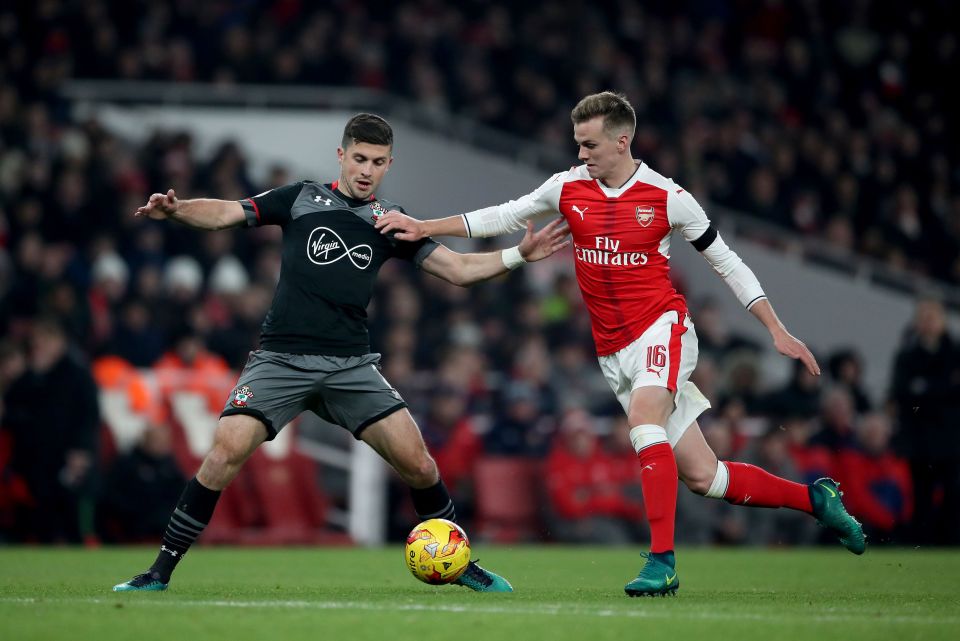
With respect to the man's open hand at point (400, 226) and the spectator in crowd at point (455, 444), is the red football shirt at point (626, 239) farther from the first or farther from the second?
the spectator in crowd at point (455, 444)

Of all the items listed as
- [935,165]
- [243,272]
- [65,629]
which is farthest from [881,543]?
[65,629]

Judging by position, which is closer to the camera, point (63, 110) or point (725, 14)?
point (63, 110)

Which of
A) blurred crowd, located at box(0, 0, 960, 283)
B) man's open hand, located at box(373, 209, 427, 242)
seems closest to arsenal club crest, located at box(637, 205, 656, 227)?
man's open hand, located at box(373, 209, 427, 242)

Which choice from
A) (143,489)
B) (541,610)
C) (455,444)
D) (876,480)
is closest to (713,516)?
(876,480)

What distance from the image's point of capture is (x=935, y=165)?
2388cm

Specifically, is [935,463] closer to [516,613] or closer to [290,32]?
[516,613]

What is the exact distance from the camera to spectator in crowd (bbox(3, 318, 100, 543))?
1447 cm

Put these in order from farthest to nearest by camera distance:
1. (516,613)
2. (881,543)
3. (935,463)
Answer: (881,543), (935,463), (516,613)

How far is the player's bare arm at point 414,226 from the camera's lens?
27.2 ft

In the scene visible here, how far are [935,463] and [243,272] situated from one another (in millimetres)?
8454

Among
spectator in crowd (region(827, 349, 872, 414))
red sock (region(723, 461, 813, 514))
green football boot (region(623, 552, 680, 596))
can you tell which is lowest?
green football boot (region(623, 552, 680, 596))

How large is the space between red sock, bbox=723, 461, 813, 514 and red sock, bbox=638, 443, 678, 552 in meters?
0.64

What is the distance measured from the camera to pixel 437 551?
8109 millimetres

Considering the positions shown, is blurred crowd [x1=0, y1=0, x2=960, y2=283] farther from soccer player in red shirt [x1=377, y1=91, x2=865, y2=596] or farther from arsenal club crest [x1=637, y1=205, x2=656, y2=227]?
arsenal club crest [x1=637, y1=205, x2=656, y2=227]
